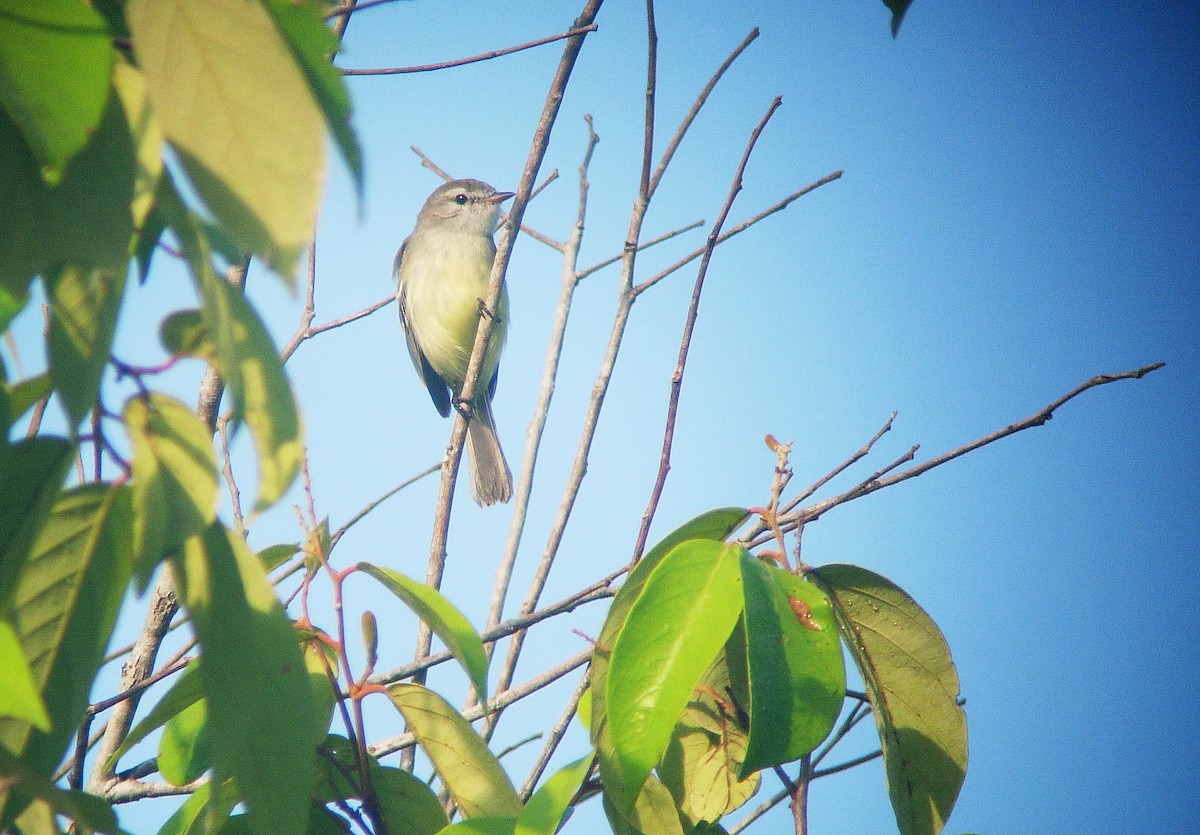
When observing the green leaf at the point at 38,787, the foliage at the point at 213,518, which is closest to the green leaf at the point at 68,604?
the foliage at the point at 213,518

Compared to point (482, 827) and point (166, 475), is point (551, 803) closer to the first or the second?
point (482, 827)

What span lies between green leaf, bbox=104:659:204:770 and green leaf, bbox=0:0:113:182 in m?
0.80

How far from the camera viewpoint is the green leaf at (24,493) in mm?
759

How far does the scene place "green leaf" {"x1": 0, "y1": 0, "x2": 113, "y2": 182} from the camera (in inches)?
24.4

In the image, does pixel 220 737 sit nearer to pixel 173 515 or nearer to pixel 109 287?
pixel 173 515

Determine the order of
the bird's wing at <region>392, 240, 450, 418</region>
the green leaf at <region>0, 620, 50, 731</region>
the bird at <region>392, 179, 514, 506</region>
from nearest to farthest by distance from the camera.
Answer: the green leaf at <region>0, 620, 50, 731</region>
the bird at <region>392, 179, 514, 506</region>
the bird's wing at <region>392, 240, 450, 418</region>

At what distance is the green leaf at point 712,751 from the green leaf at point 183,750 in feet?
2.34

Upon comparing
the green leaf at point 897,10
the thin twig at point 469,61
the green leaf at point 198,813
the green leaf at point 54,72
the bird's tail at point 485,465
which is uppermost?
the bird's tail at point 485,465

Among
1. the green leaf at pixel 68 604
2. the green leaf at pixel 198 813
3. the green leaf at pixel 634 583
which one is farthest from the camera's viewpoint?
the green leaf at pixel 634 583

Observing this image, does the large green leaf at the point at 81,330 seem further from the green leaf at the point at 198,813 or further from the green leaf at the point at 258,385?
the green leaf at the point at 198,813

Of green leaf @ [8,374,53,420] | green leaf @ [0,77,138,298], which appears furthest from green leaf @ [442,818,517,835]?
green leaf @ [0,77,138,298]

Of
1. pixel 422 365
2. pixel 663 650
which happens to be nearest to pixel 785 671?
pixel 663 650

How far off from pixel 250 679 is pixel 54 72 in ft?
1.65

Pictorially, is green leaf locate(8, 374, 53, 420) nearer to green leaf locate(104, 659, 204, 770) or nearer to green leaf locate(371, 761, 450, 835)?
green leaf locate(104, 659, 204, 770)
